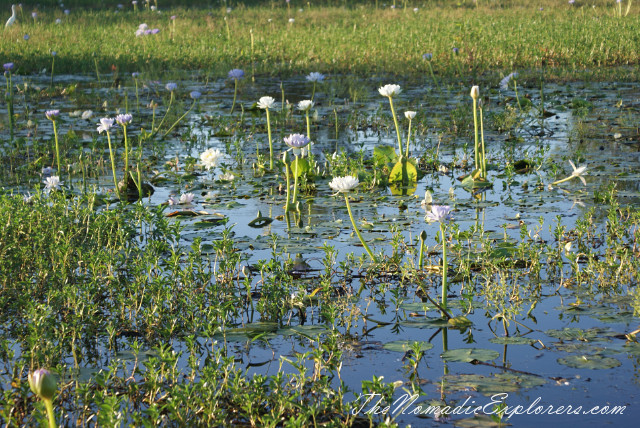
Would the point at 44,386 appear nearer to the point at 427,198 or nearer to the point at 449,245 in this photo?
the point at 449,245

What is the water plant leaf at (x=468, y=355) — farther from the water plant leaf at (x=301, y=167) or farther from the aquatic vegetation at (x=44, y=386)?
the water plant leaf at (x=301, y=167)

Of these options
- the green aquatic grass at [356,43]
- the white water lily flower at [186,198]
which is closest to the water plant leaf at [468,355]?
the white water lily flower at [186,198]

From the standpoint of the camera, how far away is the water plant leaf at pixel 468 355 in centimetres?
289

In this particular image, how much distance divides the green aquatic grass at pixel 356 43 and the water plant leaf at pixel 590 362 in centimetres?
835

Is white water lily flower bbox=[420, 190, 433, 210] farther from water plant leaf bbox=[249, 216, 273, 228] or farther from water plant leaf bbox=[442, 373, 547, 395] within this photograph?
water plant leaf bbox=[442, 373, 547, 395]

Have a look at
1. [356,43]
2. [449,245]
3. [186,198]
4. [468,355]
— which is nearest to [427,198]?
[449,245]

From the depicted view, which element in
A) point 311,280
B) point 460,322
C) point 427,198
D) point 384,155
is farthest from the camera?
point 384,155

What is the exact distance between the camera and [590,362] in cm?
285

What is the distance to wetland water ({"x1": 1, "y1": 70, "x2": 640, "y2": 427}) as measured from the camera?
A: 283cm

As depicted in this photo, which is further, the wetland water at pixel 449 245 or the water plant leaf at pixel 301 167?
the water plant leaf at pixel 301 167

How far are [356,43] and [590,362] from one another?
1114 centimetres

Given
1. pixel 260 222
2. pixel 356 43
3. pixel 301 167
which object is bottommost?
pixel 260 222

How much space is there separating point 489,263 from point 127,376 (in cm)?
171

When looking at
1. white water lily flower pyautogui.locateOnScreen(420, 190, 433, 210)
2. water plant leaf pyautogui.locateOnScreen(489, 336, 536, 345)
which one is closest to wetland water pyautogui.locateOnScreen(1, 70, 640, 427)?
water plant leaf pyautogui.locateOnScreen(489, 336, 536, 345)
